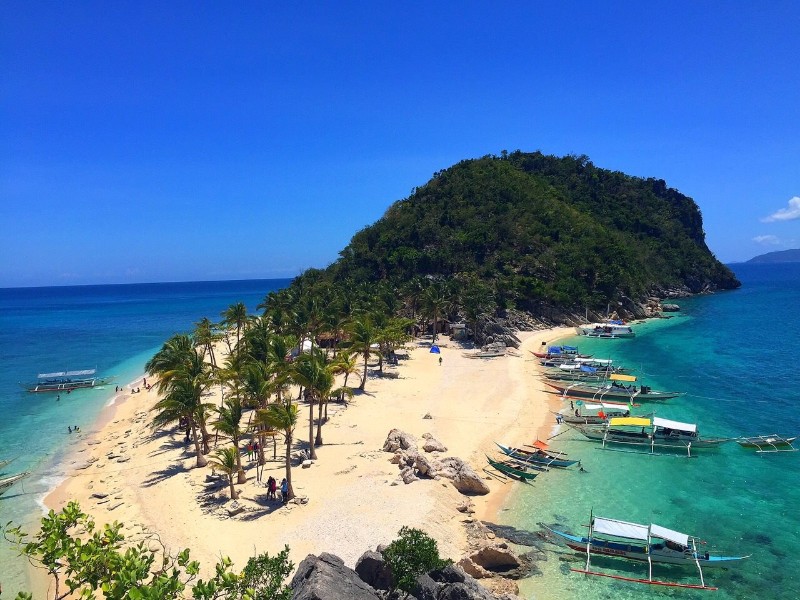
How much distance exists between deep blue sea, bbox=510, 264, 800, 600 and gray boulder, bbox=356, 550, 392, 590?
645 centimetres

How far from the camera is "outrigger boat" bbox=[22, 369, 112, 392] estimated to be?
54062 mm

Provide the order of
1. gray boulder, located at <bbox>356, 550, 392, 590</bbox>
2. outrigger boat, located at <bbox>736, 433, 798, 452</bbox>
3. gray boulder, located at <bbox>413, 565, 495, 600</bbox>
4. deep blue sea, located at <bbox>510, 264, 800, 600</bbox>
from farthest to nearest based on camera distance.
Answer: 1. outrigger boat, located at <bbox>736, 433, 798, 452</bbox>
2. deep blue sea, located at <bbox>510, 264, 800, 600</bbox>
3. gray boulder, located at <bbox>356, 550, 392, 590</bbox>
4. gray boulder, located at <bbox>413, 565, 495, 600</bbox>

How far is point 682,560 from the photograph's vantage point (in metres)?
19.6

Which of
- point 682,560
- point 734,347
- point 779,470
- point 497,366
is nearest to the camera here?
point 682,560

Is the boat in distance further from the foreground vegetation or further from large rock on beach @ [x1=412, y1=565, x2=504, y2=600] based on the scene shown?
the foreground vegetation

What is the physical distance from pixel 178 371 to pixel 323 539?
15.6 m

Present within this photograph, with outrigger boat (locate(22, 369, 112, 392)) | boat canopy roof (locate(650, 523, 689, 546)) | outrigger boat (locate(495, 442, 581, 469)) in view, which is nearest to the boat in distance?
outrigger boat (locate(495, 442, 581, 469))

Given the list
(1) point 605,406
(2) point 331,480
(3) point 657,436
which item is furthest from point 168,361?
(3) point 657,436

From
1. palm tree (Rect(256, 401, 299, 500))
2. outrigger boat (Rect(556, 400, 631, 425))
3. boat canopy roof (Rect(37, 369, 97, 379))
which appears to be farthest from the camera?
boat canopy roof (Rect(37, 369, 97, 379))

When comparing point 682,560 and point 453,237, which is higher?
point 453,237

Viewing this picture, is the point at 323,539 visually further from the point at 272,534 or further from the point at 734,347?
the point at 734,347

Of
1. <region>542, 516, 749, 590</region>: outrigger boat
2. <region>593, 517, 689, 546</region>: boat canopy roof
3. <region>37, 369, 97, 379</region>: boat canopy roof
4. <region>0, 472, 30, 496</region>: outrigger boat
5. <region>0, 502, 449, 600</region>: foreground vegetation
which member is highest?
<region>0, 502, 449, 600</region>: foreground vegetation

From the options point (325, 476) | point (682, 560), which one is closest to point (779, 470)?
point (682, 560)

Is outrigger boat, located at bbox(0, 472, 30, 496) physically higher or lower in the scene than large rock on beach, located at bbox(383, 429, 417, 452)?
lower
